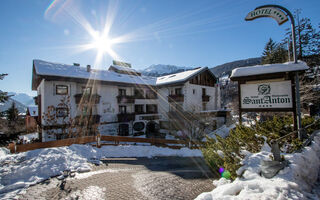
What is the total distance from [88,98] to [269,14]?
18.1 meters

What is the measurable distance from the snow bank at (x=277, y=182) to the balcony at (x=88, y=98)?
56.4 feet

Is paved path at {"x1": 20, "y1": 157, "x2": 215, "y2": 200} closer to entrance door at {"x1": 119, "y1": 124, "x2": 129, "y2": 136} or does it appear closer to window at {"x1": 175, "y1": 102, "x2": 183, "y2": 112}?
entrance door at {"x1": 119, "y1": 124, "x2": 129, "y2": 136}

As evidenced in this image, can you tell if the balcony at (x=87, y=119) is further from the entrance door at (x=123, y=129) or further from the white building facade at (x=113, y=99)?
the entrance door at (x=123, y=129)

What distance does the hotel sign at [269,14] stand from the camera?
561cm

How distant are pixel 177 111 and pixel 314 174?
17479mm

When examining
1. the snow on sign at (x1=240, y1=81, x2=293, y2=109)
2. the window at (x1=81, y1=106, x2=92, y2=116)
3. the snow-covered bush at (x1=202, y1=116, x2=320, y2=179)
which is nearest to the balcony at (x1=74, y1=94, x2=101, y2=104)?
the window at (x1=81, y1=106, x2=92, y2=116)

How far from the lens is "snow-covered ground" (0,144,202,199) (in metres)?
4.77

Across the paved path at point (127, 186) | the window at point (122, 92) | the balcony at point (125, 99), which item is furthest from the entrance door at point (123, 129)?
the paved path at point (127, 186)

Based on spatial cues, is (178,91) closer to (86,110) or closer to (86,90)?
(86,90)

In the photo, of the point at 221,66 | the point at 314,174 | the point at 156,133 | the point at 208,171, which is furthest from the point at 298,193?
the point at 221,66

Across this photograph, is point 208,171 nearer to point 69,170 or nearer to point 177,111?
point 69,170

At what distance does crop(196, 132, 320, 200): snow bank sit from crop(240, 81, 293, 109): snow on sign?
7.38ft

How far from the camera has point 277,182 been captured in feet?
9.26

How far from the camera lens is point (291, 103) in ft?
18.6
